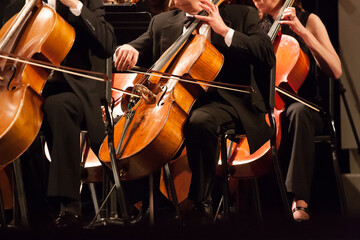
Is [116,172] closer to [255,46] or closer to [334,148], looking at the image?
[255,46]

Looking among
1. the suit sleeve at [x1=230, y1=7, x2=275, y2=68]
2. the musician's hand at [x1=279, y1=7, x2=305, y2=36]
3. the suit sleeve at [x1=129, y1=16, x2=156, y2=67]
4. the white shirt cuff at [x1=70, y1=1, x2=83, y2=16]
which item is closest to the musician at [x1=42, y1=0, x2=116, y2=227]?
the white shirt cuff at [x1=70, y1=1, x2=83, y2=16]

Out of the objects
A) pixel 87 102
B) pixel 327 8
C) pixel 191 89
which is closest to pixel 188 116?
pixel 191 89

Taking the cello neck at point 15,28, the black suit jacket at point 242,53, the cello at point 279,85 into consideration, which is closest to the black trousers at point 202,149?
the black suit jacket at point 242,53

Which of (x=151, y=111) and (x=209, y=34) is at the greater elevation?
(x=209, y=34)

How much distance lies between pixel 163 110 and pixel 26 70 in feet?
1.56

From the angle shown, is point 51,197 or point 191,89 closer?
point 51,197

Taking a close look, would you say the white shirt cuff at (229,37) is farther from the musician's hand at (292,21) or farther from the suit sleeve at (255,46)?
the musician's hand at (292,21)

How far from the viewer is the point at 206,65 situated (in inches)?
80.4

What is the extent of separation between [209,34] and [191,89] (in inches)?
12.7

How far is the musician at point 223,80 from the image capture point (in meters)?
1.96

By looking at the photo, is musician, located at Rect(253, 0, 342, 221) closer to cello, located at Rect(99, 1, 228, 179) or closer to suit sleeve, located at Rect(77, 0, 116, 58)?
cello, located at Rect(99, 1, 228, 179)

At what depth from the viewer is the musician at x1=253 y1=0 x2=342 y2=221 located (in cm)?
231

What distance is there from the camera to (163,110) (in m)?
1.92

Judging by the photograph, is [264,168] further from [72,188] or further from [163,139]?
[72,188]
